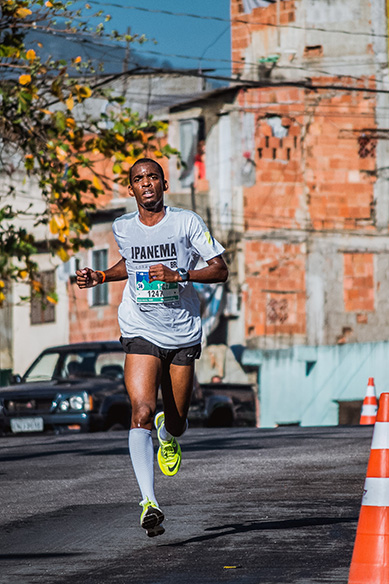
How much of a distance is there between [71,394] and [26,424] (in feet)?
2.78

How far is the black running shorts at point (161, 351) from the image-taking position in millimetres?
6859

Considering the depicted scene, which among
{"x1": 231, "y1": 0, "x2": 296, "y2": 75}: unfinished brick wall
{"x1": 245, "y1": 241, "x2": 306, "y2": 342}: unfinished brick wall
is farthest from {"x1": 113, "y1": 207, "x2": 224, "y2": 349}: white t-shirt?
{"x1": 231, "y1": 0, "x2": 296, "y2": 75}: unfinished brick wall

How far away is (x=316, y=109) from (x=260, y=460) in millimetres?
35205

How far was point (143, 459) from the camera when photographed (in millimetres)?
6488

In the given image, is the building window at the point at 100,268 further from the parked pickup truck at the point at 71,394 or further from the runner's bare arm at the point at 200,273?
the runner's bare arm at the point at 200,273

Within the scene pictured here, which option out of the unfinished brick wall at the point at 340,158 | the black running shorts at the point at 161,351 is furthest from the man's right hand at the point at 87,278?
the unfinished brick wall at the point at 340,158

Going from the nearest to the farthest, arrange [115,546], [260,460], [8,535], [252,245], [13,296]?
[115,546]
[8,535]
[260,460]
[252,245]
[13,296]

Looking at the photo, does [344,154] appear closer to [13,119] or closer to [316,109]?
[316,109]

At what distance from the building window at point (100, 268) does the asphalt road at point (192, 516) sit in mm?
31343

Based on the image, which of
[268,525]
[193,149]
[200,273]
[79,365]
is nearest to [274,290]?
[193,149]

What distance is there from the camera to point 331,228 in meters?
44.8

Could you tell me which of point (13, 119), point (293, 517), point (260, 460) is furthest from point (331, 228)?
point (293, 517)

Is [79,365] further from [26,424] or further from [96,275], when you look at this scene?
[96,275]

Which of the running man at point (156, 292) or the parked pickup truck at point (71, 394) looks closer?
the running man at point (156, 292)
